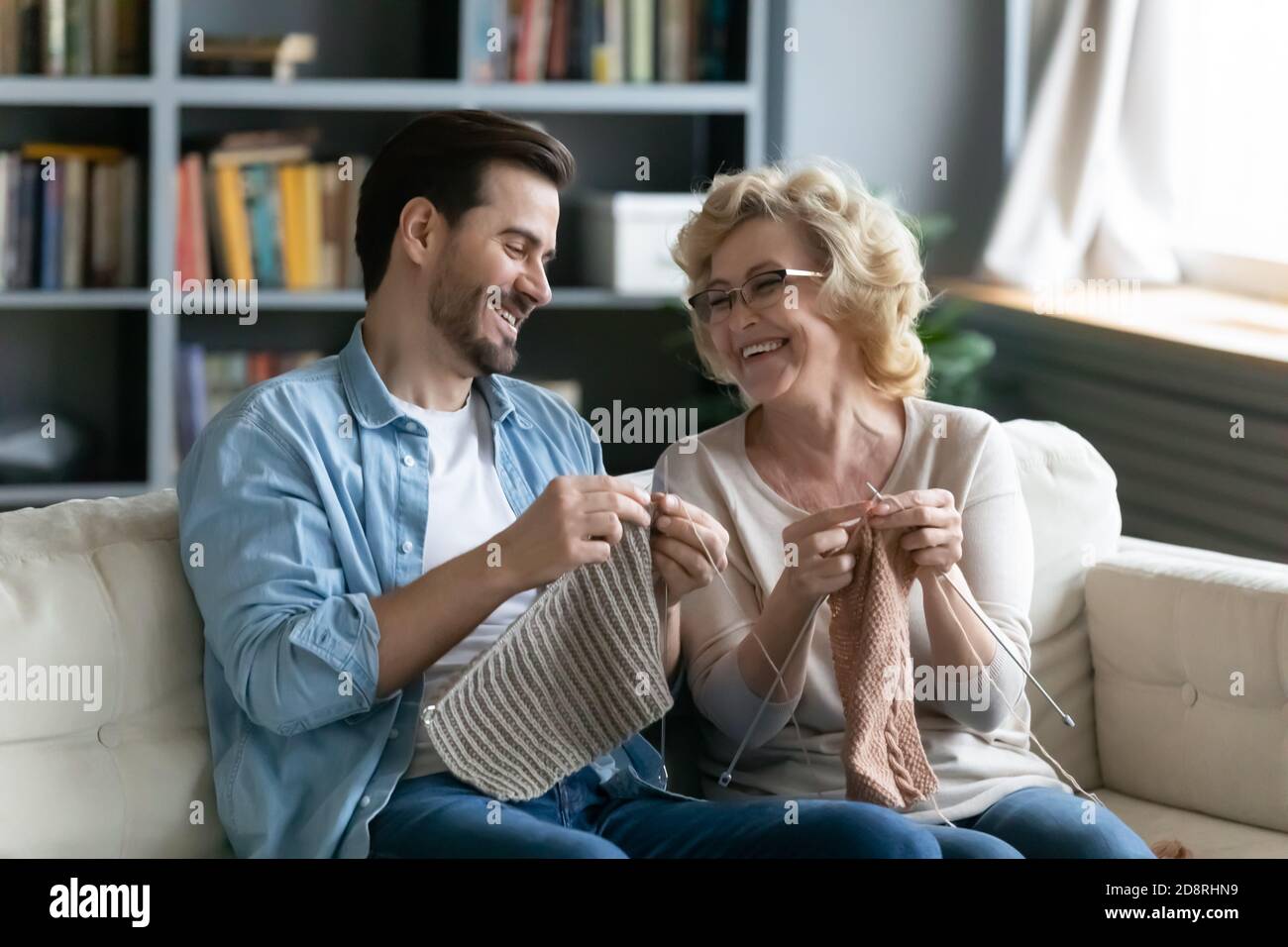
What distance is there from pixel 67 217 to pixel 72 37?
0.37 m

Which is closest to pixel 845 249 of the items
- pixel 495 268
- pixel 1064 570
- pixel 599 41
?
pixel 495 268

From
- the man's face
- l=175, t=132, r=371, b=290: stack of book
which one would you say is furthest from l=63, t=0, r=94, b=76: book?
the man's face

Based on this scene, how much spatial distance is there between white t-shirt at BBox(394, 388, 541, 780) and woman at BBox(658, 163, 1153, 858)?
Answer: 206 millimetres

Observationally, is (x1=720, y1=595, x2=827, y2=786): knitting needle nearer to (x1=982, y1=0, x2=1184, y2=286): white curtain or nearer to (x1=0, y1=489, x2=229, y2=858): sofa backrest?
(x1=0, y1=489, x2=229, y2=858): sofa backrest

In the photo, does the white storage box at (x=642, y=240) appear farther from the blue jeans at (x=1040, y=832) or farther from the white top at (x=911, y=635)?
the blue jeans at (x=1040, y=832)

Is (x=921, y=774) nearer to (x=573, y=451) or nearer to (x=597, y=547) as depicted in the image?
(x=597, y=547)

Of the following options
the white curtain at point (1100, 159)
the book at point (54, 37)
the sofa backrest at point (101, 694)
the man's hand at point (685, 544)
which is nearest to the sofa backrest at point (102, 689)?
the sofa backrest at point (101, 694)

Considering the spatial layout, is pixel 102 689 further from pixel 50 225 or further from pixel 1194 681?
pixel 50 225

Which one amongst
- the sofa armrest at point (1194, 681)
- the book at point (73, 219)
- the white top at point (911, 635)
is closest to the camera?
the white top at point (911, 635)

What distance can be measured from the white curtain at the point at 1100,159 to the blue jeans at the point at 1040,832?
6.89 feet

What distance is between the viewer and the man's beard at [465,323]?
1.64 m
